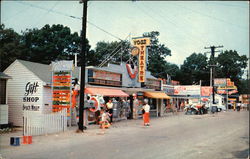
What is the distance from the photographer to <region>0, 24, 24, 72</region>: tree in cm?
3638

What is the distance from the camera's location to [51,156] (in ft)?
27.8

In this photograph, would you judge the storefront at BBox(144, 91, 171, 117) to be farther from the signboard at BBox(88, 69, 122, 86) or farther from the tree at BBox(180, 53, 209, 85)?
the tree at BBox(180, 53, 209, 85)

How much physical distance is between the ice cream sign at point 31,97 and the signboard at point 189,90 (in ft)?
102

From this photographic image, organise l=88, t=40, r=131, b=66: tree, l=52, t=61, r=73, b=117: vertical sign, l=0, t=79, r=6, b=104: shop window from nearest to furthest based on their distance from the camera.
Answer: l=52, t=61, r=73, b=117: vertical sign → l=0, t=79, r=6, b=104: shop window → l=88, t=40, r=131, b=66: tree

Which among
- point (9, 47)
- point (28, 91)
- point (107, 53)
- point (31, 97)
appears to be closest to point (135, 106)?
point (31, 97)

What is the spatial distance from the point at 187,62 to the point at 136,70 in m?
50.1

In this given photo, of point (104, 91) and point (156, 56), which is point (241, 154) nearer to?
point (104, 91)

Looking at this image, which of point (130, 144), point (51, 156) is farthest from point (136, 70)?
point (51, 156)

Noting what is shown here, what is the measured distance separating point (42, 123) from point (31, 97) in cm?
492

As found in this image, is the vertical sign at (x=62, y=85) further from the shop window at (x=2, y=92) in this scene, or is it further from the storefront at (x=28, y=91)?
the shop window at (x=2, y=92)

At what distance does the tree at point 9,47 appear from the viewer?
119 feet

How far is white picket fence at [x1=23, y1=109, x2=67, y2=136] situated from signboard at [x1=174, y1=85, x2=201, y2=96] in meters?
32.7

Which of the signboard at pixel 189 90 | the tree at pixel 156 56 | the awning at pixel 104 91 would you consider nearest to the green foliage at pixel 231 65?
the tree at pixel 156 56

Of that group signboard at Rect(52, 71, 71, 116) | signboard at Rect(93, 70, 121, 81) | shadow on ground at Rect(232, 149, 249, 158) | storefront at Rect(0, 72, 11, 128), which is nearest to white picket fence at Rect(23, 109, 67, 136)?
signboard at Rect(52, 71, 71, 116)
